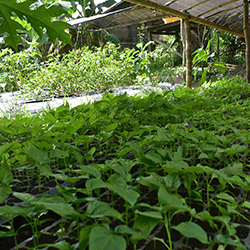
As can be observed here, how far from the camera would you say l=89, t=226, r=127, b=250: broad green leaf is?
0.56 metres

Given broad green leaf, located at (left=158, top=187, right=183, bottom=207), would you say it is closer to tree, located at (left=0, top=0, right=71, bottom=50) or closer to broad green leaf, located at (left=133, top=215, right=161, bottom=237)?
broad green leaf, located at (left=133, top=215, right=161, bottom=237)

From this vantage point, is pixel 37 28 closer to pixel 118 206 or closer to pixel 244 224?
pixel 118 206

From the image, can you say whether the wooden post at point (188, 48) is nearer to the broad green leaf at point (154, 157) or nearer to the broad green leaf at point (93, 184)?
the broad green leaf at point (154, 157)

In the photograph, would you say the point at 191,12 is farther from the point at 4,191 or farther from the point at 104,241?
the point at 104,241

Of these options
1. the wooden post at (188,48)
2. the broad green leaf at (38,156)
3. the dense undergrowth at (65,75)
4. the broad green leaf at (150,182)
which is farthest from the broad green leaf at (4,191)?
the wooden post at (188,48)

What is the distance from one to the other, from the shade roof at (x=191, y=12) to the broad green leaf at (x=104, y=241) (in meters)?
3.00

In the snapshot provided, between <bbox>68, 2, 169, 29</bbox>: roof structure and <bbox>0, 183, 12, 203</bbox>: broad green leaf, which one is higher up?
<bbox>68, 2, 169, 29</bbox>: roof structure

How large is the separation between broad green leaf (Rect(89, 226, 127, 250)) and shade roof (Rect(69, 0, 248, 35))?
300 cm

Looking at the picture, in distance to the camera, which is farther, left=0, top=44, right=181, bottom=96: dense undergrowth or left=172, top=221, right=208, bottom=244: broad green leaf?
left=0, top=44, right=181, bottom=96: dense undergrowth

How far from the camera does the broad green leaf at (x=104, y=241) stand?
56 cm

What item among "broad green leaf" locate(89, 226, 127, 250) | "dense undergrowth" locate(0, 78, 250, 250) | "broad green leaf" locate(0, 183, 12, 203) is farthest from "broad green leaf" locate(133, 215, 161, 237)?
"broad green leaf" locate(0, 183, 12, 203)

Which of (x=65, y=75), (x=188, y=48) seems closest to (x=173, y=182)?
(x=65, y=75)

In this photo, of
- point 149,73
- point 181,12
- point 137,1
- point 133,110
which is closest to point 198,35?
point 149,73

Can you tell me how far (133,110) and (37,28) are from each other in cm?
106
